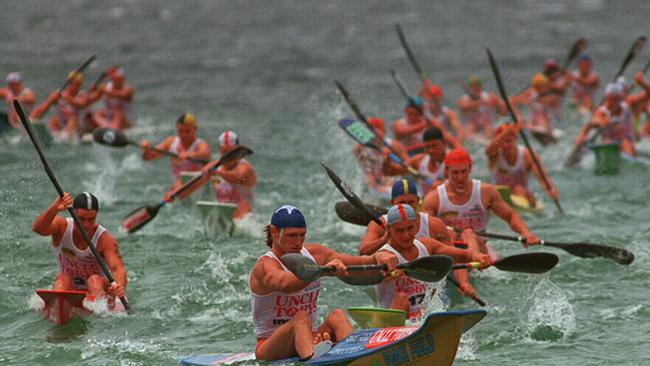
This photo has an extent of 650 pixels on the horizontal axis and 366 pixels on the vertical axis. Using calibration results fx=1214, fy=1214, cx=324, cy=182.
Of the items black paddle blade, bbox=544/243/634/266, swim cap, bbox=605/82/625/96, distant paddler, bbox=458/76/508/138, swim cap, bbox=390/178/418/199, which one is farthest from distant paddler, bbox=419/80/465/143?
swim cap, bbox=390/178/418/199

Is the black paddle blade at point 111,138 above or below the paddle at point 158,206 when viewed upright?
above

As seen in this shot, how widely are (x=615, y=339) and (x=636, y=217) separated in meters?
6.51

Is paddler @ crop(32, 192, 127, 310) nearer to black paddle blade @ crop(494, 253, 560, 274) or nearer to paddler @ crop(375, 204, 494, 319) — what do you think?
paddler @ crop(375, 204, 494, 319)

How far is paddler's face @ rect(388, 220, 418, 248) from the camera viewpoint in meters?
10.4

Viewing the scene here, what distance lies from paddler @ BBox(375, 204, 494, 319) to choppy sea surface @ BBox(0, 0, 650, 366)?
0.67 metres

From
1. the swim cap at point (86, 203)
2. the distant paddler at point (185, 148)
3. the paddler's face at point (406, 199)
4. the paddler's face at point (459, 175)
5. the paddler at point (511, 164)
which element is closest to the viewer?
the paddler's face at point (406, 199)

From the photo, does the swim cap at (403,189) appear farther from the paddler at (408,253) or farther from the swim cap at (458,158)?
the swim cap at (458,158)

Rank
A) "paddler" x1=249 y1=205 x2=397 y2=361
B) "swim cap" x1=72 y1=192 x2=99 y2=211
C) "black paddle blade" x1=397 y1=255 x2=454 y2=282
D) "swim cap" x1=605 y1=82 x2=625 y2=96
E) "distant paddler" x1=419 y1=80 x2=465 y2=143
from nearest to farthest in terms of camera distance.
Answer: "paddler" x1=249 y1=205 x2=397 y2=361 → "black paddle blade" x1=397 y1=255 x2=454 y2=282 → "swim cap" x1=72 y1=192 x2=99 y2=211 → "swim cap" x1=605 y1=82 x2=625 y2=96 → "distant paddler" x1=419 y1=80 x2=465 y2=143

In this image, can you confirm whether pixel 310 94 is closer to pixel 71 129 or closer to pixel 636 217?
pixel 71 129

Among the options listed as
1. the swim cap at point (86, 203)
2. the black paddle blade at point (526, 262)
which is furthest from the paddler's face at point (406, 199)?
the swim cap at point (86, 203)

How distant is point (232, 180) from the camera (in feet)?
52.4

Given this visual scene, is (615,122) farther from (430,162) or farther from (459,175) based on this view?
(459,175)

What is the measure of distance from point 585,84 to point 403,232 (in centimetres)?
1707

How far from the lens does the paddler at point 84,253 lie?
11.8 metres
